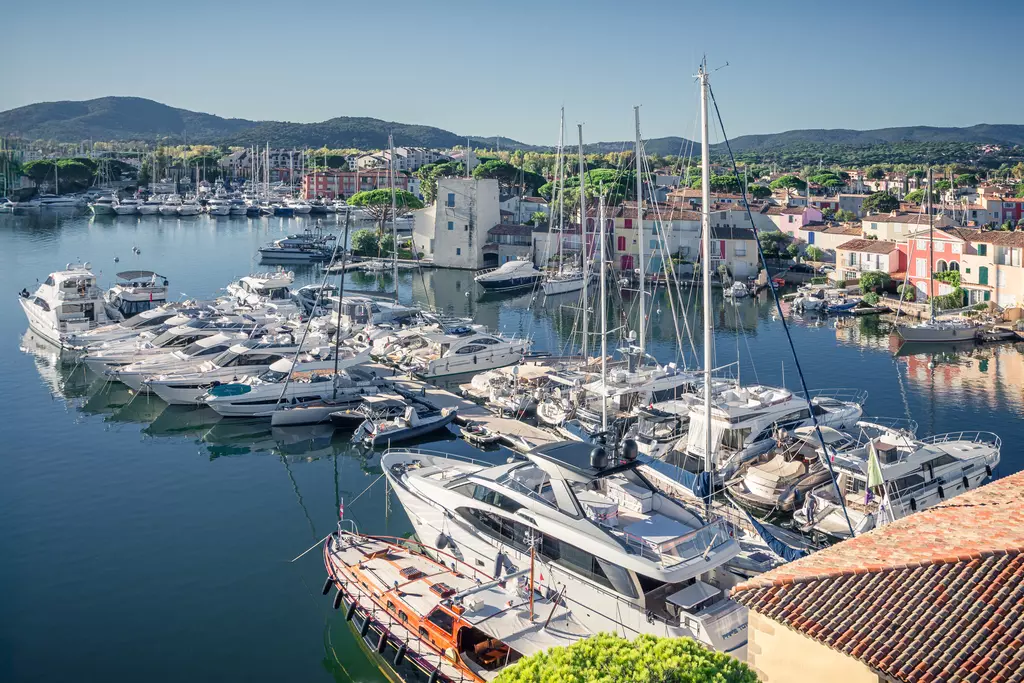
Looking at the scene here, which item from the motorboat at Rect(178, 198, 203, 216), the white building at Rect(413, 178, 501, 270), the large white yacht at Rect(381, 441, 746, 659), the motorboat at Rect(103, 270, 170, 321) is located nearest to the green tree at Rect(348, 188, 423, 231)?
the white building at Rect(413, 178, 501, 270)

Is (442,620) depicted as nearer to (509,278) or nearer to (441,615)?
(441,615)

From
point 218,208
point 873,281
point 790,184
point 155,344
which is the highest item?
point 790,184

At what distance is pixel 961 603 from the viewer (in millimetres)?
10016

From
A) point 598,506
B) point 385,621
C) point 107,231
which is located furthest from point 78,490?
point 107,231

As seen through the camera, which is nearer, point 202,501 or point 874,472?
point 874,472

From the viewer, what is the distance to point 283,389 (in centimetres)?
3322

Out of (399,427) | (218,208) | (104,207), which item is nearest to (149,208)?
(104,207)

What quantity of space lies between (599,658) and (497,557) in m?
7.73

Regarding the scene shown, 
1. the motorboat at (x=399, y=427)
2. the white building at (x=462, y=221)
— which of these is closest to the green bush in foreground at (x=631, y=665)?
the motorboat at (x=399, y=427)

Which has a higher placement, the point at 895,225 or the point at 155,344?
the point at 895,225

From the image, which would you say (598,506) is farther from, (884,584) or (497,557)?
(884,584)

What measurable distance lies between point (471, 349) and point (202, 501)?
16.5 m

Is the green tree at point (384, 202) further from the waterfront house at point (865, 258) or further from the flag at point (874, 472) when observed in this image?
the flag at point (874, 472)

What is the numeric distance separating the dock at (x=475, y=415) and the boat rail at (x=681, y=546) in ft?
34.6
